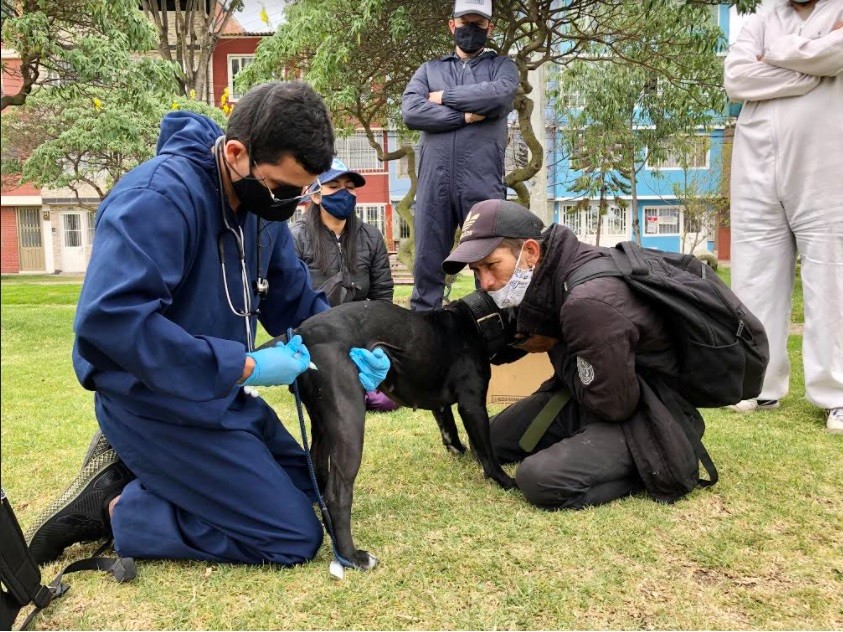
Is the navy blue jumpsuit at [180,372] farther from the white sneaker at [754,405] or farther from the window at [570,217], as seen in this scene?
the window at [570,217]

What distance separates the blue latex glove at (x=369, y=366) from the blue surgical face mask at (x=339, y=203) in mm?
2316

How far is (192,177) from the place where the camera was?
2.61 meters

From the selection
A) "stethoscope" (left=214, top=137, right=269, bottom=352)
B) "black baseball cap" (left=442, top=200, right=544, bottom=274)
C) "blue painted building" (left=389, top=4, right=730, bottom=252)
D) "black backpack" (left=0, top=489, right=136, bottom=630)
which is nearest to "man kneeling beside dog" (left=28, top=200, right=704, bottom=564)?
"black baseball cap" (left=442, top=200, right=544, bottom=274)

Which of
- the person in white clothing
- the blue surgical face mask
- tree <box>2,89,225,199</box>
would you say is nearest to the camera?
the person in white clothing

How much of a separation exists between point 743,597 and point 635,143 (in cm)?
1915

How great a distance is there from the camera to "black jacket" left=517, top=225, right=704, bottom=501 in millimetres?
3023

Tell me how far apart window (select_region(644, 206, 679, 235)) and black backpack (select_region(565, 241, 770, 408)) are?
3547cm

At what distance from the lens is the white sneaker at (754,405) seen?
4.69 meters

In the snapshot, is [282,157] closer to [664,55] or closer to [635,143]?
[664,55]

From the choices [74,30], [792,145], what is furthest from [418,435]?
[74,30]

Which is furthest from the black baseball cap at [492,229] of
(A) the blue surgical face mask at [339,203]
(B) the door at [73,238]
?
(B) the door at [73,238]

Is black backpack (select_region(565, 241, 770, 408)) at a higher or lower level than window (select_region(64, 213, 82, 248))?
higher

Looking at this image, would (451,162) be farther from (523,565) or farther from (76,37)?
(76,37)

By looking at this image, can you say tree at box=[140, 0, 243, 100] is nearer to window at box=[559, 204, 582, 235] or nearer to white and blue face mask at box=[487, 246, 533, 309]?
window at box=[559, 204, 582, 235]
